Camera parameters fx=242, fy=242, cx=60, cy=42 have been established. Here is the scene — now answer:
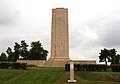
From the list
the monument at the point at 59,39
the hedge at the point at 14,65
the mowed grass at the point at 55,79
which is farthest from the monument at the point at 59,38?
the mowed grass at the point at 55,79

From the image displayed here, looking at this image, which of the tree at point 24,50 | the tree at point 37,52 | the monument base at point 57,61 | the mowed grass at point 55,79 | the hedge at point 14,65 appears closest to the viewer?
the mowed grass at point 55,79

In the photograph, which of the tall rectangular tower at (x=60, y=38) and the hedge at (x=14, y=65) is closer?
the hedge at (x=14, y=65)

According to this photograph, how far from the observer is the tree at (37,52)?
63719 mm

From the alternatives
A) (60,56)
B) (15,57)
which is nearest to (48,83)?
(60,56)

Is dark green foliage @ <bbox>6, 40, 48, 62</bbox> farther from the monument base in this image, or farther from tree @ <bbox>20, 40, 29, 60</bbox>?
the monument base

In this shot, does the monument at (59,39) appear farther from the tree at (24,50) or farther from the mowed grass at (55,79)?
the tree at (24,50)

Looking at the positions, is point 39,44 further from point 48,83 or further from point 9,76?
point 48,83


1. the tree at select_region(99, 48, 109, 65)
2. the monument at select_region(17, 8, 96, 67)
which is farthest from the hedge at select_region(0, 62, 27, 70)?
the tree at select_region(99, 48, 109, 65)

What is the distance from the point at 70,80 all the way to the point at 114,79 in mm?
4425

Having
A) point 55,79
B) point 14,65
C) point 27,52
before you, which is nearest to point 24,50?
point 27,52

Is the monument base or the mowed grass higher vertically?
the monument base

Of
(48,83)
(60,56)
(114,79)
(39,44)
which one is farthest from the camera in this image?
(39,44)

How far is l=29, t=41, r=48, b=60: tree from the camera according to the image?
209 feet

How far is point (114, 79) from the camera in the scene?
74.6 ft
